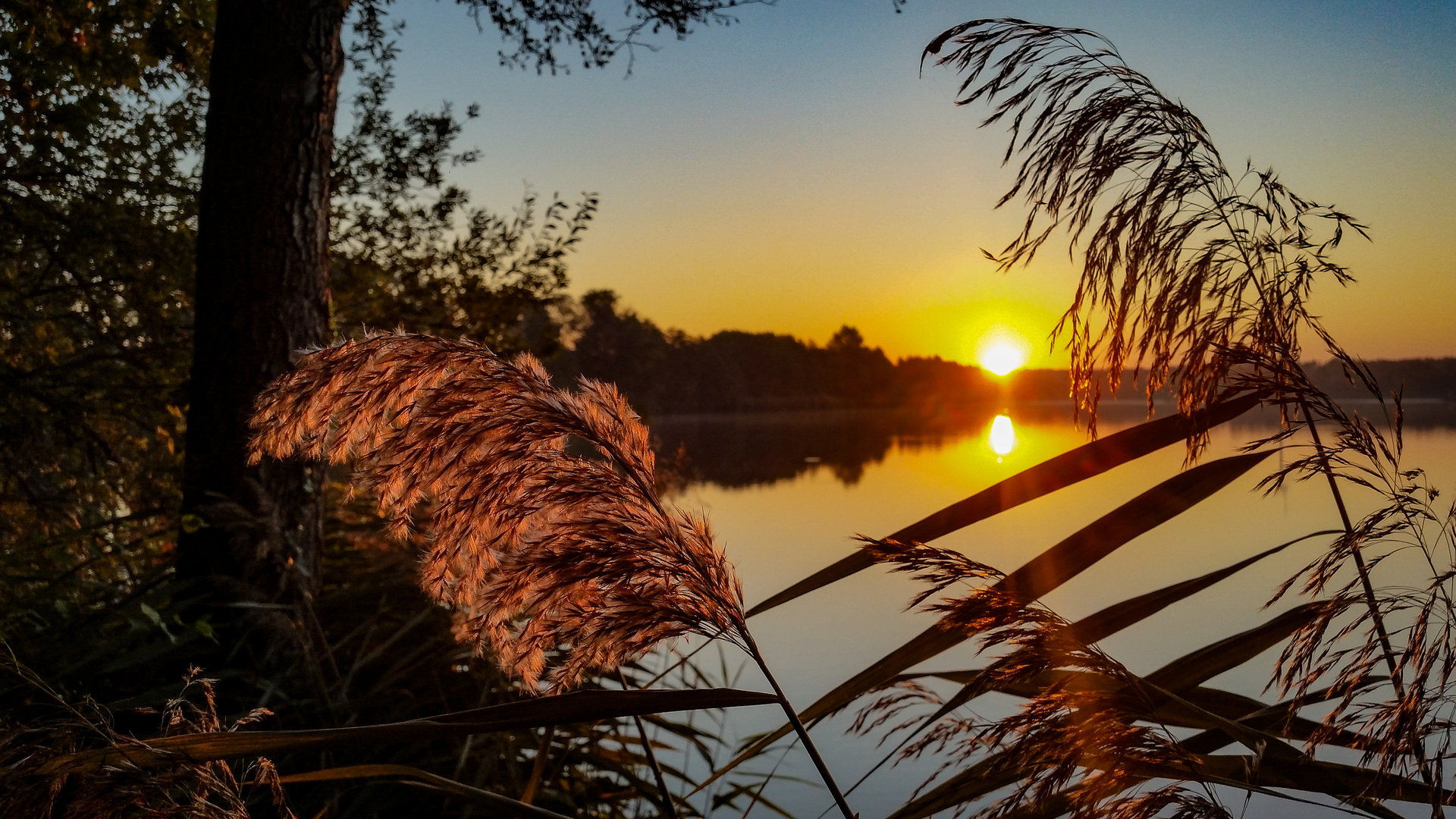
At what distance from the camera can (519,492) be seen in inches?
51.6

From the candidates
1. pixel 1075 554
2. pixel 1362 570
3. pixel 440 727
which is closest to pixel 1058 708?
pixel 1075 554

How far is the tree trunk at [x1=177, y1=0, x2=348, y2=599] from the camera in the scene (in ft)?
12.3

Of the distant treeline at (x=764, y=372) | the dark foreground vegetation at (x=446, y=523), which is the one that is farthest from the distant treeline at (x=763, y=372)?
the dark foreground vegetation at (x=446, y=523)

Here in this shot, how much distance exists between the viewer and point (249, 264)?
3754 mm

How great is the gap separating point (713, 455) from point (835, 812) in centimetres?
1961

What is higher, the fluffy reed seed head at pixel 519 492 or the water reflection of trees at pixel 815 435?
the fluffy reed seed head at pixel 519 492

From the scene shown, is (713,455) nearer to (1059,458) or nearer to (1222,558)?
(1222,558)

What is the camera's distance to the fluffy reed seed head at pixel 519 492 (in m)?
1.16

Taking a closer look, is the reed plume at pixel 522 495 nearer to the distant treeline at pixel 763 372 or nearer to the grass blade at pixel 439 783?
the grass blade at pixel 439 783

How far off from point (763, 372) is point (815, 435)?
9858 mm

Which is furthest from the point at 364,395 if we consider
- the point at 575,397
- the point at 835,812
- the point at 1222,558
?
the point at 1222,558

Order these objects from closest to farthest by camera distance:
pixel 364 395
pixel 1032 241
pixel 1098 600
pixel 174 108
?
1. pixel 364 395
2. pixel 1032 241
3. pixel 174 108
4. pixel 1098 600

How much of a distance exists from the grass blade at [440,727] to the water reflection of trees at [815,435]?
47.2 inches

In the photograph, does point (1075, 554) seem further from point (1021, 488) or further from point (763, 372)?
point (763, 372)
